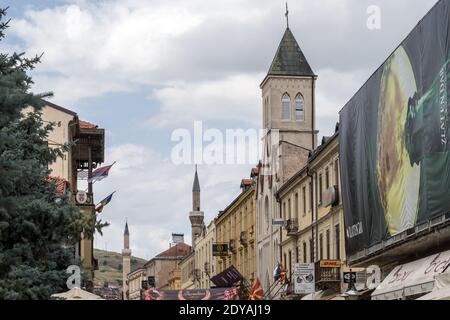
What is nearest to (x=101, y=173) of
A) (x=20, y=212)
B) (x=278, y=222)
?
(x=278, y=222)

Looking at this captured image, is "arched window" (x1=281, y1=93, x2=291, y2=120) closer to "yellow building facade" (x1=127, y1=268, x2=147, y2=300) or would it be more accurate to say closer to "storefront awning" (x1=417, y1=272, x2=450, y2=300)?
"storefront awning" (x1=417, y1=272, x2=450, y2=300)

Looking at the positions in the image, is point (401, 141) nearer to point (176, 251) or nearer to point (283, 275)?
point (283, 275)

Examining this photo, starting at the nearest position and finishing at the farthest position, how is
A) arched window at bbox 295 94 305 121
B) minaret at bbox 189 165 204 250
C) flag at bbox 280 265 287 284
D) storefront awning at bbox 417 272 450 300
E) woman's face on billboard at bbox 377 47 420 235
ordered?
storefront awning at bbox 417 272 450 300 → woman's face on billboard at bbox 377 47 420 235 → flag at bbox 280 265 287 284 → arched window at bbox 295 94 305 121 → minaret at bbox 189 165 204 250

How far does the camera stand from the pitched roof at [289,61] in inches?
2712

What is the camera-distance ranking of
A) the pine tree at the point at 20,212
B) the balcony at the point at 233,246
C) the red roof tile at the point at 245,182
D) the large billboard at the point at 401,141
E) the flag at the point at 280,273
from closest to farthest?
the pine tree at the point at 20,212
the large billboard at the point at 401,141
the flag at the point at 280,273
the red roof tile at the point at 245,182
the balcony at the point at 233,246

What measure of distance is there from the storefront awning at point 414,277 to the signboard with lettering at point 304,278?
33.8ft

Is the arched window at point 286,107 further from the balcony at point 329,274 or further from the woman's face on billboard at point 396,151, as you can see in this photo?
the woman's face on billboard at point 396,151

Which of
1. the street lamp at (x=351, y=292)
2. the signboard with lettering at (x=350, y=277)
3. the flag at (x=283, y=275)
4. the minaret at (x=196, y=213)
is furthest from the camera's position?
the minaret at (x=196, y=213)

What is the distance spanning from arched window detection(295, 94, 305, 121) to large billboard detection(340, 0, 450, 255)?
2521 cm

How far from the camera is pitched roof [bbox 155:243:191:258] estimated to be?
14938 centimetres

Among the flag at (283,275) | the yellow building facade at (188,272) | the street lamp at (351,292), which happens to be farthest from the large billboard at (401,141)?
the yellow building facade at (188,272)

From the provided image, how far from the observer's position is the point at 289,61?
6969 cm

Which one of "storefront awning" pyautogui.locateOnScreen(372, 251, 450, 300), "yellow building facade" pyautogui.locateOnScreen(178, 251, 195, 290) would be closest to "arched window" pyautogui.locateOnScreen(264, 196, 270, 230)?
"storefront awning" pyautogui.locateOnScreen(372, 251, 450, 300)

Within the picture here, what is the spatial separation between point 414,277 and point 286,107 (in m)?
38.7
